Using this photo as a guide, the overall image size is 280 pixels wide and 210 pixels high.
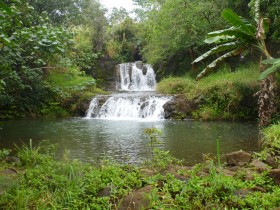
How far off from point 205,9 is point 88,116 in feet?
32.3

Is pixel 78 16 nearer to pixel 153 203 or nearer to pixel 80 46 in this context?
pixel 80 46

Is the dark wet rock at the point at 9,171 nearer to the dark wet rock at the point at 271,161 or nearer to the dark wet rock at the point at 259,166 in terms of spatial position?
the dark wet rock at the point at 259,166

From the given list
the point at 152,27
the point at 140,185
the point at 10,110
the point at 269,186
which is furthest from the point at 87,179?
the point at 152,27

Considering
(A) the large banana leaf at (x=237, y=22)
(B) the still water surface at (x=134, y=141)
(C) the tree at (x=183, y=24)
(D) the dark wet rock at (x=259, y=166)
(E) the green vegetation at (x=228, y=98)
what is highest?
(C) the tree at (x=183, y=24)

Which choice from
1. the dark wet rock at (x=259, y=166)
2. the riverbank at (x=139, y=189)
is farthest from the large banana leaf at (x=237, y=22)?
the riverbank at (x=139, y=189)

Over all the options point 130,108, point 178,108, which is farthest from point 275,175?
point 130,108

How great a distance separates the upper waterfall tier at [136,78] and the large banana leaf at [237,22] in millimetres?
13562

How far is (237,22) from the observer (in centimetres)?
1092

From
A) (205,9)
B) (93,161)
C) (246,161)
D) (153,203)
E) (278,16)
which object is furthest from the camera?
(205,9)

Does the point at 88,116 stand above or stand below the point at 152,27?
below

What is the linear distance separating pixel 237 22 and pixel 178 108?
618 cm

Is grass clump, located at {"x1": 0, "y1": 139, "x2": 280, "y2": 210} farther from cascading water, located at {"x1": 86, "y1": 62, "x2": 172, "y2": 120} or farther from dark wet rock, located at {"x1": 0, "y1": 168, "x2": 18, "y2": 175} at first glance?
cascading water, located at {"x1": 86, "y1": 62, "x2": 172, "y2": 120}

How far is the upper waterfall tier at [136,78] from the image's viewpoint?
81.1 feet

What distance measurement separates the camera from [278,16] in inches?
554
